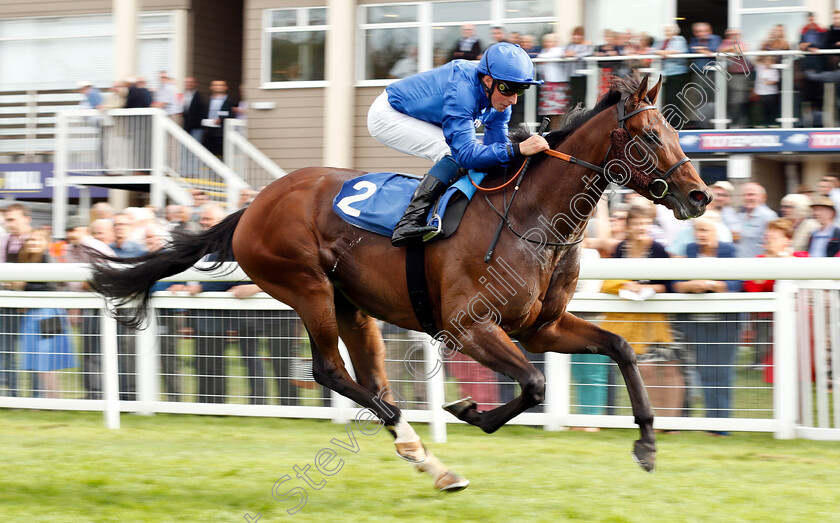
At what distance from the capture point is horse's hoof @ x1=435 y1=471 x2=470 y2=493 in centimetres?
385

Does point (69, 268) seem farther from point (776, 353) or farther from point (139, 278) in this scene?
point (776, 353)

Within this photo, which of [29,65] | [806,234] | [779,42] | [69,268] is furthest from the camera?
[29,65]

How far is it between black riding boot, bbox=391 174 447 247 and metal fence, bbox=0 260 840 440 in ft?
4.83

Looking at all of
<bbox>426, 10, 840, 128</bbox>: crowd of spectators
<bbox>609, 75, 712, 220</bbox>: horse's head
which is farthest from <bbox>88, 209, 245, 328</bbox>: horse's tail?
<bbox>426, 10, 840, 128</bbox>: crowd of spectators

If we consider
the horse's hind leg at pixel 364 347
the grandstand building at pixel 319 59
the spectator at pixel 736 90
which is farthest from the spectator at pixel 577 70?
the horse's hind leg at pixel 364 347

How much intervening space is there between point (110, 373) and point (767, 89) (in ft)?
22.1

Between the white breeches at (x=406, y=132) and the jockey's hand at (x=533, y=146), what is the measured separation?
0.50 m

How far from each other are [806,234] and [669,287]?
73.7 inches

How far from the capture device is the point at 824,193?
7.32 meters

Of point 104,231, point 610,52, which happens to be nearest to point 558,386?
point 104,231

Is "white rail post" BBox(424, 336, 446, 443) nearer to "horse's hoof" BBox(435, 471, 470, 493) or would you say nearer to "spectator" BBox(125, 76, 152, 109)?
"horse's hoof" BBox(435, 471, 470, 493)

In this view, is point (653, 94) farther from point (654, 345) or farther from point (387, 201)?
point (654, 345)

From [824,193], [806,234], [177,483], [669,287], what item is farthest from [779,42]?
[177,483]

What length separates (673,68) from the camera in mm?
9398
